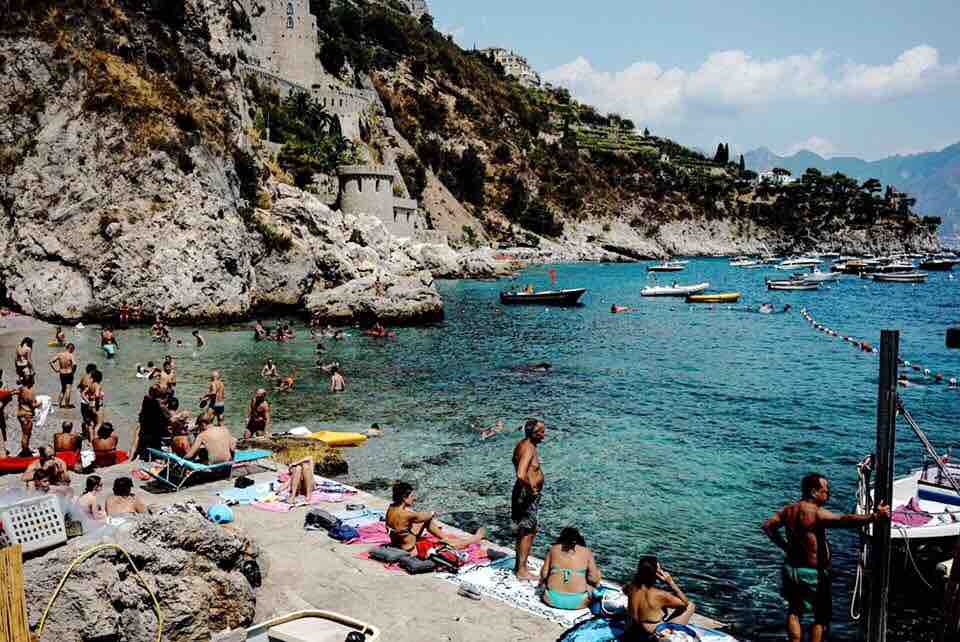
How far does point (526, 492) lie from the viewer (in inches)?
325

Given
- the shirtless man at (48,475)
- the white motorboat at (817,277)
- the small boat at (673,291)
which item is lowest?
the shirtless man at (48,475)

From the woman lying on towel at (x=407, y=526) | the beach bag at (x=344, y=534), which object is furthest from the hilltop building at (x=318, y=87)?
the woman lying on towel at (x=407, y=526)


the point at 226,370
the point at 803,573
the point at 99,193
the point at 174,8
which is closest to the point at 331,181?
the point at 174,8

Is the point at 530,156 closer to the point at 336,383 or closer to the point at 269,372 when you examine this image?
the point at 269,372

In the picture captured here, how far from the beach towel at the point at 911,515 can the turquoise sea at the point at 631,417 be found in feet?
3.72

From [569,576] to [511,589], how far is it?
73 centimetres

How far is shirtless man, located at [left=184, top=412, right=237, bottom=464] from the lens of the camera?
38.4ft

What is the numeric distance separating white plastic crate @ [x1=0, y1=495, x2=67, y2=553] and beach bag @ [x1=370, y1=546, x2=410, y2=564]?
3.49 meters

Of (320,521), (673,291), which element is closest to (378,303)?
(320,521)

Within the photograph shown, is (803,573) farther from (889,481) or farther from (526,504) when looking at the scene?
(526,504)

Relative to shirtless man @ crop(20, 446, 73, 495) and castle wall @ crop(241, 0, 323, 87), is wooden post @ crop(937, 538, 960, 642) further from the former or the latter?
castle wall @ crop(241, 0, 323, 87)

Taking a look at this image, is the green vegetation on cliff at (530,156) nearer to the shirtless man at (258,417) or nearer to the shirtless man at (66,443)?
the shirtless man at (258,417)

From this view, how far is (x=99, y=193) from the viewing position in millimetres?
36250

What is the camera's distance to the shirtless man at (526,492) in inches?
322
